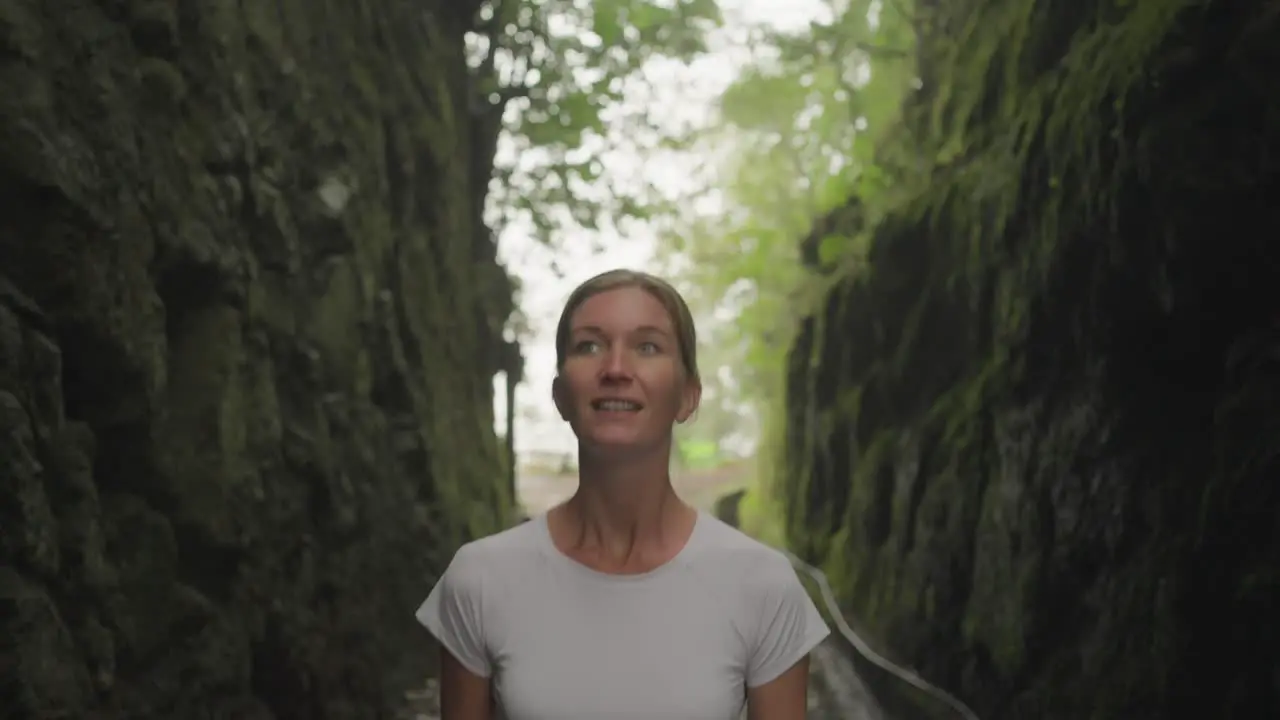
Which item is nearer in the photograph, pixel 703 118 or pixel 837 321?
pixel 703 118

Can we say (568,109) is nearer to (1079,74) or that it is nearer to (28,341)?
(1079,74)

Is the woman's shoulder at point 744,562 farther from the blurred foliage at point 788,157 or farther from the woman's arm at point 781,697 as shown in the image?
the blurred foliage at point 788,157

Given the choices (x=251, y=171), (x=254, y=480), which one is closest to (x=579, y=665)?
(x=254, y=480)

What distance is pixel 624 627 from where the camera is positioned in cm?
137

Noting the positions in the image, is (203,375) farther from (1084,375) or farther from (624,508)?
(1084,375)

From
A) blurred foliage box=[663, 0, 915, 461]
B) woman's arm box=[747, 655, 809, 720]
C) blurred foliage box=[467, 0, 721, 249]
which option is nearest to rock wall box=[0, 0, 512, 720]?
woman's arm box=[747, 655, 809, 720]

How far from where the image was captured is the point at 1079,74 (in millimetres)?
4609

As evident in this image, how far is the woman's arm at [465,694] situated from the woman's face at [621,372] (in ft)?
1.11

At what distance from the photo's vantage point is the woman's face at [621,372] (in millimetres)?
1466

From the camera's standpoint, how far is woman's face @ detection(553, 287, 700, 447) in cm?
147

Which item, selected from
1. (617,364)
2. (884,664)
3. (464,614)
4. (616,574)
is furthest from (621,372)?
Answer: (884,664)

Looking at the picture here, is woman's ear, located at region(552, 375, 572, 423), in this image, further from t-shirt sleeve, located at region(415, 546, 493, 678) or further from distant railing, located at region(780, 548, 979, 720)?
distant railing, located at region(780, 548, 979, 720)

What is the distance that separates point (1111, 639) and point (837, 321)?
5.13 metres

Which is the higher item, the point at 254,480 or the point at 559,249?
the point at 559,249
